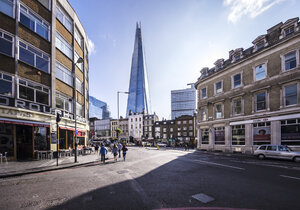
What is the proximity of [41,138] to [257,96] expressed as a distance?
25.5 m

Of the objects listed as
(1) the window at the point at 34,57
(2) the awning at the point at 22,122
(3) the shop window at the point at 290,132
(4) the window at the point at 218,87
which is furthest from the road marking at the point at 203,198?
(4) the window at the point at 218,87

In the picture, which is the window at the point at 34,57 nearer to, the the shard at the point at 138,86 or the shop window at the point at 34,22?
the shop window at the point at 34,22

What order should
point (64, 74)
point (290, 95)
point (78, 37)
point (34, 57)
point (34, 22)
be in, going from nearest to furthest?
point (34, 57)
point (34, 22)
point (290, 95)
point (64, 74)
point (78, 37)

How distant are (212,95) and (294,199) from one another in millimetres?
23532

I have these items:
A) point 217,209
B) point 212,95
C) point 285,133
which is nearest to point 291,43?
point 285,133

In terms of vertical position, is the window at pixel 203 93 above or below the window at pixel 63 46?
below

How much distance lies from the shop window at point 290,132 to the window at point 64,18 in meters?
27.9

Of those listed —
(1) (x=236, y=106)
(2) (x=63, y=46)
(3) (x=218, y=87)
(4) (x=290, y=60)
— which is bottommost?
(1) (x=236, y=106)

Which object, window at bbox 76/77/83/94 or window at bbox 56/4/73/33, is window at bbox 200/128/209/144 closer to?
window at bbox 76/77/83/94

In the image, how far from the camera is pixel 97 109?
457 ft

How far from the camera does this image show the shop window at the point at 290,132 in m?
15.7

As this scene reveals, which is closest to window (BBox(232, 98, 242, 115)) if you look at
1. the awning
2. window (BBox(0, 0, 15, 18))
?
the awning

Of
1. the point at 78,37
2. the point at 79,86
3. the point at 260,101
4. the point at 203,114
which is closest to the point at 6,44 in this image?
the point at 79,86

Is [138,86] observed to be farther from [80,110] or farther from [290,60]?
[290,60]
